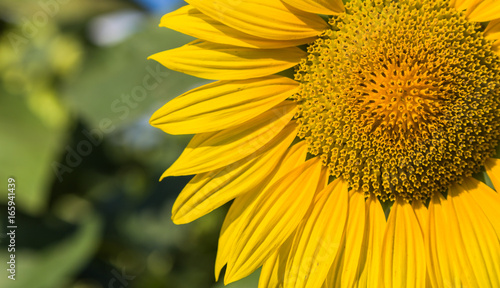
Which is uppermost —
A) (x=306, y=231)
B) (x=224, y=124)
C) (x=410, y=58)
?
(x=410, y=58)

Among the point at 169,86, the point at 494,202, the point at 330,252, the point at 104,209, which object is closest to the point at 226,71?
the point at 169,86

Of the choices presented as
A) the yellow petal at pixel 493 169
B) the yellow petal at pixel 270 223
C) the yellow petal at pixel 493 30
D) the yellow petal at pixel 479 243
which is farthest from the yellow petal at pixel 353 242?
the yellow petal at pixel 493 30

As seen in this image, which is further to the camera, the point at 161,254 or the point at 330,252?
the point at 161,254

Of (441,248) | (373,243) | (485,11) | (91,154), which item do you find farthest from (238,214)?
(91,154)

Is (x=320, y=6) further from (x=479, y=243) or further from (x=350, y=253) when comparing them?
(x=479, y=243)

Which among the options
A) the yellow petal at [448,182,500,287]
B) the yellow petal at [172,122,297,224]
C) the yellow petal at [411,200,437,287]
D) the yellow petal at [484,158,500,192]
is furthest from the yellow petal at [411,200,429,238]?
the yellow petal at [172,122,297,224]

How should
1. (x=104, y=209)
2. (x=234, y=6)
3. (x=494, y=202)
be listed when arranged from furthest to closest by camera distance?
1. (x=104, y=209)
2. (x=494, y=202)
3. (x=234, y=6)

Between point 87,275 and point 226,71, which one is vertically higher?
point 226,71

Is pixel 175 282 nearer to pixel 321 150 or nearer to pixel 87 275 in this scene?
pixel 87 275
